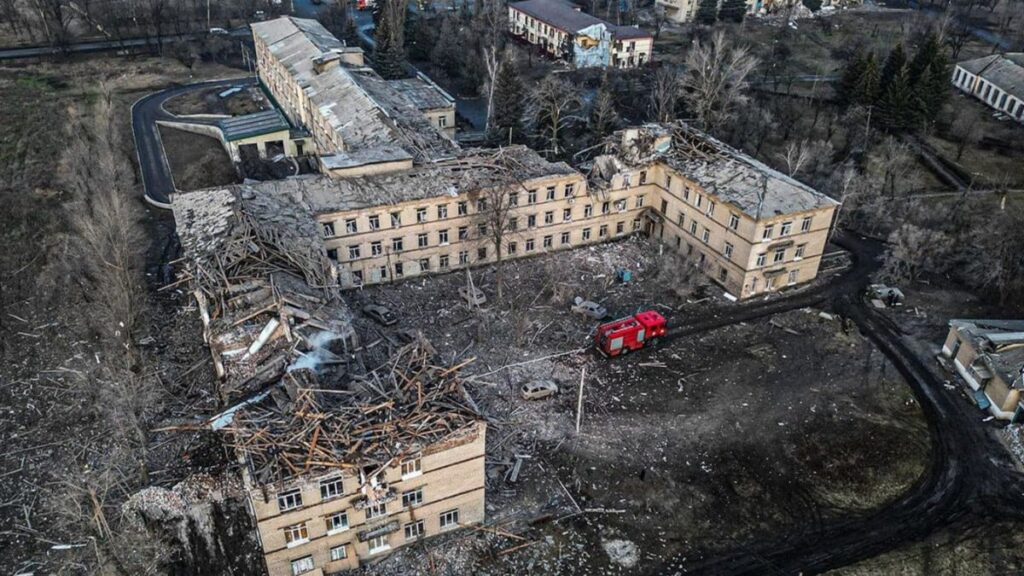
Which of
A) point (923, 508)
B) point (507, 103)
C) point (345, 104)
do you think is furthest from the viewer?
point (507, 103)

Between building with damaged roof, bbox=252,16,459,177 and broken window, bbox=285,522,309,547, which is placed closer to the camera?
broken window, bbox=285,522,309,547

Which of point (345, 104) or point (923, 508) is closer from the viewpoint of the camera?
point (923, 508)

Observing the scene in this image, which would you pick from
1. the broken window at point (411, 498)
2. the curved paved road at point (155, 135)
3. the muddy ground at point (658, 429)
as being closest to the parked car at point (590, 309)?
the muddy ground at point (658, 429)

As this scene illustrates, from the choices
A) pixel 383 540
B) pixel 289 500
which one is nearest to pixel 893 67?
pixel 383 540

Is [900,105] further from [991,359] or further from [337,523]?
[337,523]

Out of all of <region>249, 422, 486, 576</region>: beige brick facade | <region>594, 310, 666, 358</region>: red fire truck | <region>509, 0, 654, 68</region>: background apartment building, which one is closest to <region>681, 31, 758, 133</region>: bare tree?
<region>509, 0, 654, 68</region>: background apartment building

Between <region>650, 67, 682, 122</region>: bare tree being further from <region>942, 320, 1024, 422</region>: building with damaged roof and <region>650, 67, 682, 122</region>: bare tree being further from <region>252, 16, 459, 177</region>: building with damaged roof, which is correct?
<region>942, 320, 1024, 422</region>: building with damaged roof
